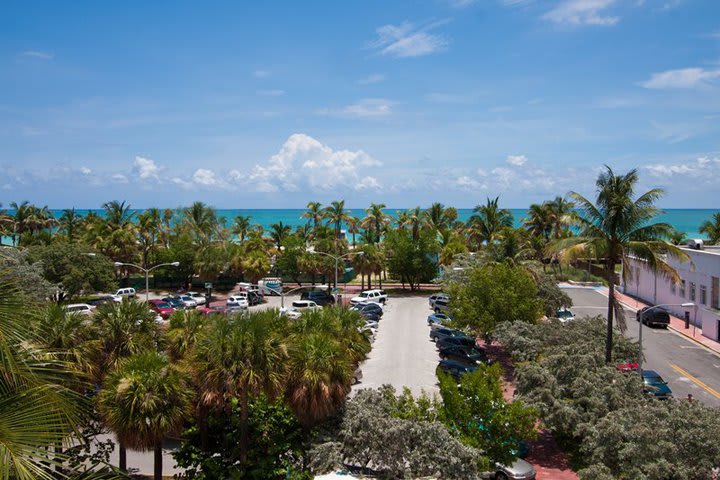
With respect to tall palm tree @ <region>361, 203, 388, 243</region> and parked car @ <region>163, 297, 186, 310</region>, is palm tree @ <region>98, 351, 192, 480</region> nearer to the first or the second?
parked car @ <region>163, 297, 186, 310</region>

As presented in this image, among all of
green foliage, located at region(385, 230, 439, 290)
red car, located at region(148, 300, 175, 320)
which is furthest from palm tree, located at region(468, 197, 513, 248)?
red car, located at region(148, 300, 175, 320)

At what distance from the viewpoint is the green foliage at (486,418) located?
1798cm


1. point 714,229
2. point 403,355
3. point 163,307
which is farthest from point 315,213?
point 714,229

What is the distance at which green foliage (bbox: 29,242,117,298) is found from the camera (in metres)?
50.2

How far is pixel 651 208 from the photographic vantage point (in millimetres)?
23375

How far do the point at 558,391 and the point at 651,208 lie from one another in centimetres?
881

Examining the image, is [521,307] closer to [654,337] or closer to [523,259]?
[523,259]

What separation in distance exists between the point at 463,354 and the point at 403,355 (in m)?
4.47

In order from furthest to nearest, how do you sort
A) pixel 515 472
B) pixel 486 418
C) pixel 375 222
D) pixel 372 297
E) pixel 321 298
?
pixel 375 222 < pixel 321 298 < pixel 372 297 < pixel 515 472 < pixel 486 418

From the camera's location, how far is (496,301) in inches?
Answer: 1304

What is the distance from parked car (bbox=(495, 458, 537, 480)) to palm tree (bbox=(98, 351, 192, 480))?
10.3m

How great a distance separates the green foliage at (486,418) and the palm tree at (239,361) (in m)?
5.95

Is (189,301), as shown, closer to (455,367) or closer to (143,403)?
(455,367)

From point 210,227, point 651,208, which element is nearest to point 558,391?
point 651,208
